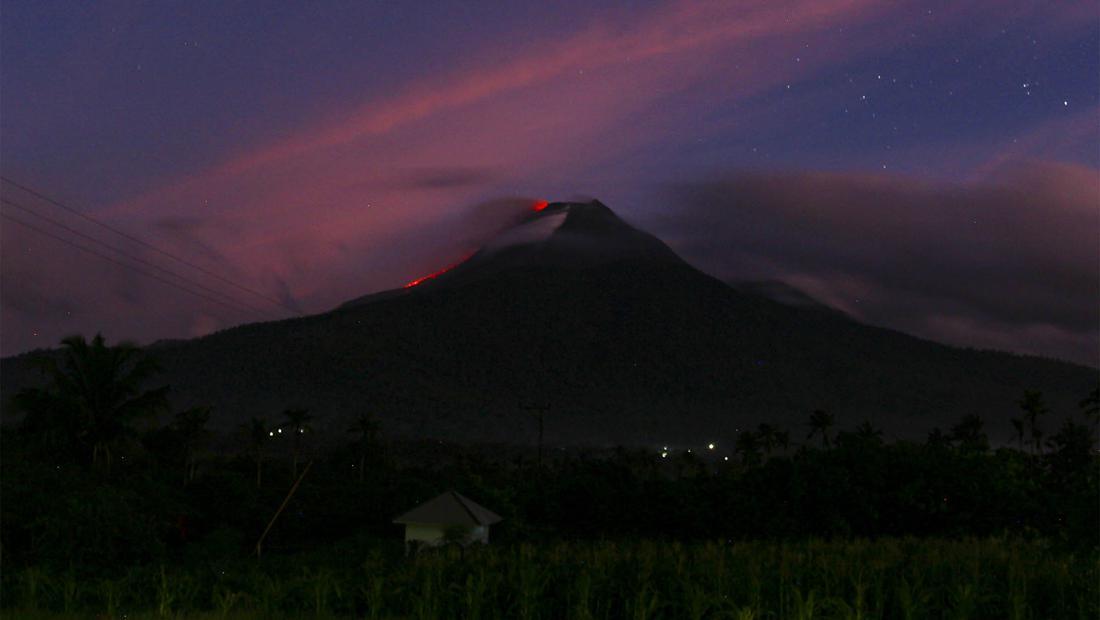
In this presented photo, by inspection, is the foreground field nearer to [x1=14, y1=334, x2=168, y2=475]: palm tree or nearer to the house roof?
the house roof

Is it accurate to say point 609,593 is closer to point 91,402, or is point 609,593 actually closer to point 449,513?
point 449,513

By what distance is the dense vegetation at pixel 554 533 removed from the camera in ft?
53.3

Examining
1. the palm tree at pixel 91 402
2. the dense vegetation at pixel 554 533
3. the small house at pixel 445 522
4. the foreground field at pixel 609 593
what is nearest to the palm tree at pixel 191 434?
the dense vegetation at pixel 554 533

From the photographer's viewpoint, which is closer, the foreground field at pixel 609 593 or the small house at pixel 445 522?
the foreground field at pixel 609 593

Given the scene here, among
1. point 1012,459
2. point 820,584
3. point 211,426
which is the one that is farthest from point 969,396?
point 820,584

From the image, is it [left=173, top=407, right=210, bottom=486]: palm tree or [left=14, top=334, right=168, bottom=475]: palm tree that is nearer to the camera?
[left=14, top=334, right=168, bottom=475]: palm tree

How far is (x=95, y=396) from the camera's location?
44094 millimetres

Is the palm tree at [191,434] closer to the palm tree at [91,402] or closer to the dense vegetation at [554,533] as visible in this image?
the dense vegetation at [554,533]

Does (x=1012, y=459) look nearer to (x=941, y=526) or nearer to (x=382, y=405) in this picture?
(x=941, y=526)

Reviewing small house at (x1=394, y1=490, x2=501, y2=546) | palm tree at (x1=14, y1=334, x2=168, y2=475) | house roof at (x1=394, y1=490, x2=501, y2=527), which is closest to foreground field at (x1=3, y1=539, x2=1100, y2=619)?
small house at (x1=394, y1=490, x2=501, y2=546)

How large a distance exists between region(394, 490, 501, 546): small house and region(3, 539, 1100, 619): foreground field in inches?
545

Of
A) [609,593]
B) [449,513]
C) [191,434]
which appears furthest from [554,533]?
[191,434]

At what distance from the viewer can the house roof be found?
33.7 m

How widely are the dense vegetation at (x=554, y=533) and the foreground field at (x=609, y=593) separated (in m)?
0.06
